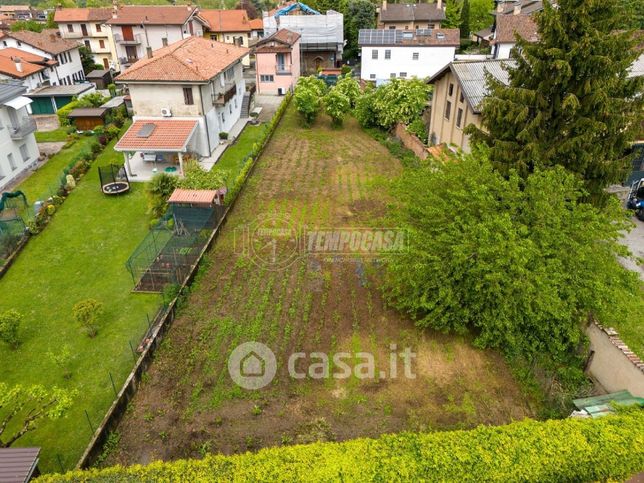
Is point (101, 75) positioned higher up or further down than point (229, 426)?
higher up

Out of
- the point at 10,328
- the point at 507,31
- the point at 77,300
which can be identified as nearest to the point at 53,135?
the point at 77,300

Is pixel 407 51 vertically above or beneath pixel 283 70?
above

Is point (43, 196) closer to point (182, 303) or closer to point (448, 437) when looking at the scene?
point (182, 303)

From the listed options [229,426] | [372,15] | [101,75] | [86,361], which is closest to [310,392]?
[229,426]

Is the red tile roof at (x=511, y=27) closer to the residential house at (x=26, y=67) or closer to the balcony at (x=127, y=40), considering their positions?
the balcony at (x=127, y=40)

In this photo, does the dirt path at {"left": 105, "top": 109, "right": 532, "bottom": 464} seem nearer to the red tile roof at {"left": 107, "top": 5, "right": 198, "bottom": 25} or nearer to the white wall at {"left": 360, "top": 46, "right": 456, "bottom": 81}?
the white wall at {"left": 360, "top": 46, "right": 456, "bottom": 81}

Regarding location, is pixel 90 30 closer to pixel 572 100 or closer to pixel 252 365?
pixel 252 365
